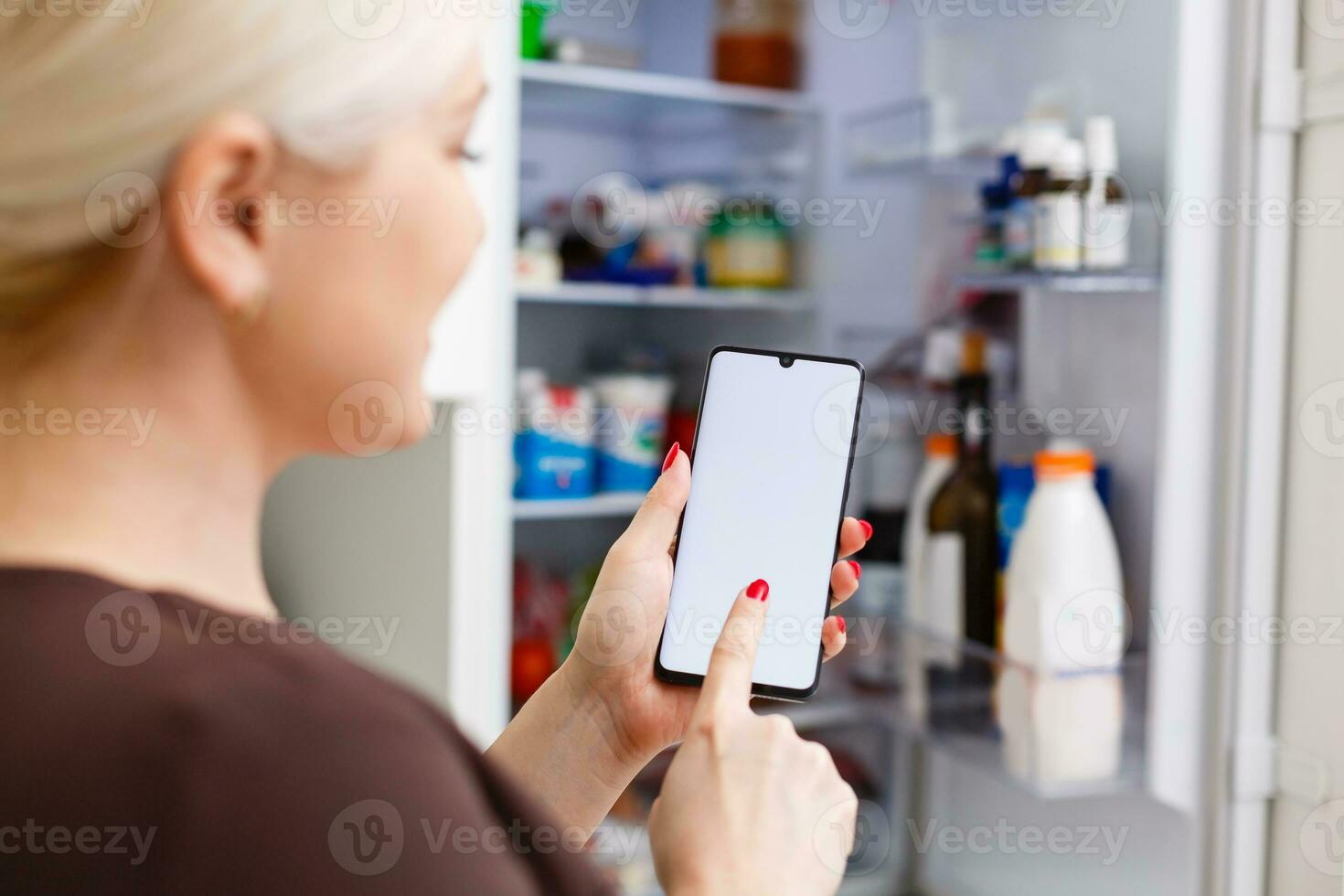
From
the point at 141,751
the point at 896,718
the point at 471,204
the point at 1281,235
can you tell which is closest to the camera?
the point at 141,751

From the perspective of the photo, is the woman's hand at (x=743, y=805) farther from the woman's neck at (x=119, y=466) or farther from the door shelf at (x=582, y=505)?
the door shelf at (x=582, y=505)

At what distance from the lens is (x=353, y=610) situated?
153cm

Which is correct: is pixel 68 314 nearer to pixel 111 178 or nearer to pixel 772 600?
pixel 111 178

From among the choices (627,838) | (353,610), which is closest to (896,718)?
(627,838)

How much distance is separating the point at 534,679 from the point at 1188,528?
98 cm

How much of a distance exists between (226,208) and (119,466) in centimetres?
9

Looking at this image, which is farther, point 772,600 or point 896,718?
point 896,718

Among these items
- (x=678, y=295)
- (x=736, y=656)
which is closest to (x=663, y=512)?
(x=736, y=656)

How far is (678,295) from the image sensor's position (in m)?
1.81

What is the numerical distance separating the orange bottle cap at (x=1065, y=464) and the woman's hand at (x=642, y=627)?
22.6 inches

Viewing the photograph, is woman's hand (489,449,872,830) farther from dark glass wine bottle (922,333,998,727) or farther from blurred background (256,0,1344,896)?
dark glass wine bottle (922,333,998,727)

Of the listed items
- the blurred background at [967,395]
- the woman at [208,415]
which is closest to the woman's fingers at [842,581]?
the woman at [208,415]

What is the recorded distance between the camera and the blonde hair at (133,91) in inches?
13.5

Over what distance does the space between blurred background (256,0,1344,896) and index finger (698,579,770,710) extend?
69 cm
